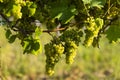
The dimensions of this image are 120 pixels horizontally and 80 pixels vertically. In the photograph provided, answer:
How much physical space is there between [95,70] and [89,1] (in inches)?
264

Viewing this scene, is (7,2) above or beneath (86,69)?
above

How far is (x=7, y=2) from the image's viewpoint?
2430 millimetres

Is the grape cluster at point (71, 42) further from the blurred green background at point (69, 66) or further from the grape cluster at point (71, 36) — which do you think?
the blurred green background at point (69, 66)

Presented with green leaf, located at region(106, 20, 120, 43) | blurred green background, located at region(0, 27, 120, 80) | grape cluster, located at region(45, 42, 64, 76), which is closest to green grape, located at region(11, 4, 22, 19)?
grape cluster, located at region(45, 42, 64, 76)

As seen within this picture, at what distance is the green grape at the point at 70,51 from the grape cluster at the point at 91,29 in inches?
4.1

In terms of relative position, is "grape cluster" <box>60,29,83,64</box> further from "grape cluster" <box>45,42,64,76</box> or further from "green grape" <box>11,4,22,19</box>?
"green grape" <box>11,4,22,19</box>

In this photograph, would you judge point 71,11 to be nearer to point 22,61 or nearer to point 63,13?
point 63,13

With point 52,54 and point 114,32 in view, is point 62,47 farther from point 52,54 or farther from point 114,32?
point 114,32

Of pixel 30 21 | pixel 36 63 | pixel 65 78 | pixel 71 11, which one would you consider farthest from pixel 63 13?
pixel 36 63

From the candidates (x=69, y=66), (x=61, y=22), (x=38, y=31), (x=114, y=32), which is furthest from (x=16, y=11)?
(x=69, y=66)

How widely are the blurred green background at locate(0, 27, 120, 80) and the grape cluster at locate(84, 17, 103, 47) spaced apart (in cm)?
566

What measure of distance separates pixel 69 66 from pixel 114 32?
6.32m

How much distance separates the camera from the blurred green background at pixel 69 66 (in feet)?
28.2

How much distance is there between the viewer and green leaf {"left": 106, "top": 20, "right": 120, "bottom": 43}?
2625mm
